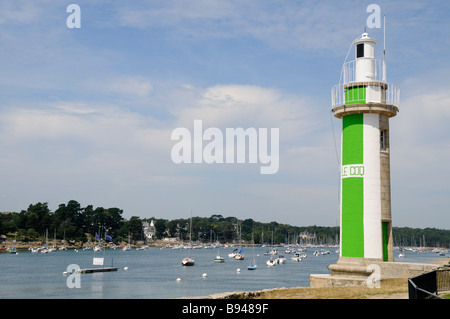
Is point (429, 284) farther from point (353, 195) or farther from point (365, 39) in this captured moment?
point (365, 39)

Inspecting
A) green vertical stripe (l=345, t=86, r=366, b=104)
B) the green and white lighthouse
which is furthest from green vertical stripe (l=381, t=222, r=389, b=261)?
green vertical stripe (l=345, t=86, r=366, b=104)

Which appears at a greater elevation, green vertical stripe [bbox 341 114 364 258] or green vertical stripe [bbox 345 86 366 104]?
green vertical stripe [bbox 345 86 366 104]

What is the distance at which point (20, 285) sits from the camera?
268ft

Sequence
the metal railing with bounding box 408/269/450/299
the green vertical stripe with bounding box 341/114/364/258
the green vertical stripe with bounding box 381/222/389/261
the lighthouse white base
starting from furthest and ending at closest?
the green vertical stripe with bounding box 381/222/389/261 < the green vertical stripe with bounding box 341/114/364/258 < the lighthouse white base < the metal railing with bounding box 408/269/450/299

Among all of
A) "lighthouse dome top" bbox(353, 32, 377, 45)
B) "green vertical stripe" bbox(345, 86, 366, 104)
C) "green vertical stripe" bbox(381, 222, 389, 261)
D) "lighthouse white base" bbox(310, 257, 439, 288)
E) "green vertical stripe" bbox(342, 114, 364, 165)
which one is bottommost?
"lighthouse white base" bbox(310, 257, 439, 288)

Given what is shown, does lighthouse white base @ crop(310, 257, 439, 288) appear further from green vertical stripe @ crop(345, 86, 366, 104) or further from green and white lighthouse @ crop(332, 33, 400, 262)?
green vertical stripe @ crop(345, 86, 366, 104)

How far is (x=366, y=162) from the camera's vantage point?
28.2 m

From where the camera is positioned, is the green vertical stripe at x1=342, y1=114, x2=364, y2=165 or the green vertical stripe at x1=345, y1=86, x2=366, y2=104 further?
the green vertical stripe at x1=345, y1=86, x2=366, y2=104

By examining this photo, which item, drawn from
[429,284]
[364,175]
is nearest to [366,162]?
[364,175]

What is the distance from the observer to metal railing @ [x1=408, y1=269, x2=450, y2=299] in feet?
48.7
